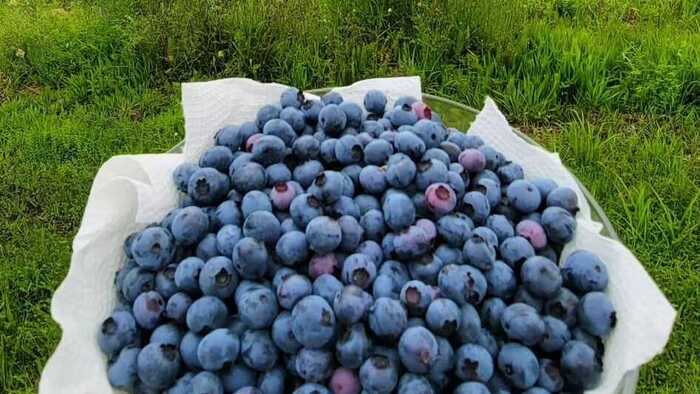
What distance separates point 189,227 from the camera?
0.90m

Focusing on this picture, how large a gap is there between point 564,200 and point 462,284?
252mm

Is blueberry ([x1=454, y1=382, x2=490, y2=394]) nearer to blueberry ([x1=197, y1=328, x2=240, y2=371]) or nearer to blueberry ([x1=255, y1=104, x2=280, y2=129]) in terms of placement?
blueberry ([x1=197, y1=328, x2=240, y2=371])

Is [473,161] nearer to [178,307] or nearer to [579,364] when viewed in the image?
[579,364]

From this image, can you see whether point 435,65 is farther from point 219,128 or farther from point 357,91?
point 219,128

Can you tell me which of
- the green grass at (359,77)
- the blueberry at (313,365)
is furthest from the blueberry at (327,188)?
the green grass at (359,77)

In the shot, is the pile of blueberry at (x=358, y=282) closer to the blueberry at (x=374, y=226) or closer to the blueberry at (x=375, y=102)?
the blueberry at (x=374, y=226)

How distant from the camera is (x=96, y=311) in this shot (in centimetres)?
92

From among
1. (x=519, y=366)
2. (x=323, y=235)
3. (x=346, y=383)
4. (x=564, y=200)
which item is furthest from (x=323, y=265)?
(x=564, y=200)

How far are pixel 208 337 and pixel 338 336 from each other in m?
0.15

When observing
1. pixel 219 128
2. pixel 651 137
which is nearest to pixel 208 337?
pixel 219 128

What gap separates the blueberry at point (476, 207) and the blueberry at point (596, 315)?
163 mm

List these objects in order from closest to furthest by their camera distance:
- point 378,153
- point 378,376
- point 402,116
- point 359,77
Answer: point 378,376
point 378,153
point 402,116
point 359,77

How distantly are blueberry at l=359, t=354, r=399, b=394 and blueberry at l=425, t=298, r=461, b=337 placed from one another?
0.07 metres

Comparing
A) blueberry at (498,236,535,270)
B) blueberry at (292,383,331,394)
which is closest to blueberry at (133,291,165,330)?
blueberry at (292,383,331,394)
